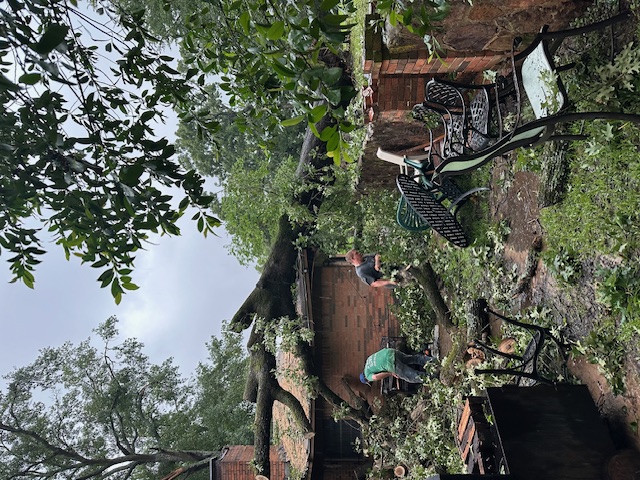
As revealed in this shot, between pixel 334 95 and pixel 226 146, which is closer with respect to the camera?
pixel 334 95

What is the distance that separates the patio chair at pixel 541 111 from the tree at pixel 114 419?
10699 millimetres

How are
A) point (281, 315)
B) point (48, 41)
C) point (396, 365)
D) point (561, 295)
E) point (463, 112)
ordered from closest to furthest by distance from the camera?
point (48, 41), point (561, 295), point (463, 112), point (396, 365), point (281, 315)

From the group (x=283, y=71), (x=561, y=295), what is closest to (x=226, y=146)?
(x=561, y=295)

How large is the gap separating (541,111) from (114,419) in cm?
1539

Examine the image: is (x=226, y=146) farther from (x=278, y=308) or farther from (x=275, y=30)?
(x=275, y=30)

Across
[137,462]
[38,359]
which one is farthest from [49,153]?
[38,359]

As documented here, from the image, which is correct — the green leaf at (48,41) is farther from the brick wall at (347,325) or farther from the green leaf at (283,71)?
the brick wall at (347,325)

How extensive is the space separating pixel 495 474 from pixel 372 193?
18.2 feet

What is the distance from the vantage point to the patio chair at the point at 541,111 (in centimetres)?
285

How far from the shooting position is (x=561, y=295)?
408cm

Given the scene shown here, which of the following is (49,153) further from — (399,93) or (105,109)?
(399,93)

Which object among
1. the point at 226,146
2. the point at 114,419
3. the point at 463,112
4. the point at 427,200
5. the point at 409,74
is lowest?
the point at 114,419

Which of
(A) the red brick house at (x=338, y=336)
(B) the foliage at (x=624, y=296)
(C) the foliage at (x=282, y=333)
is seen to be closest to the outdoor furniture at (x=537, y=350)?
(B) the foliage at (x=624, y=296)

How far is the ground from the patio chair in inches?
44.6
